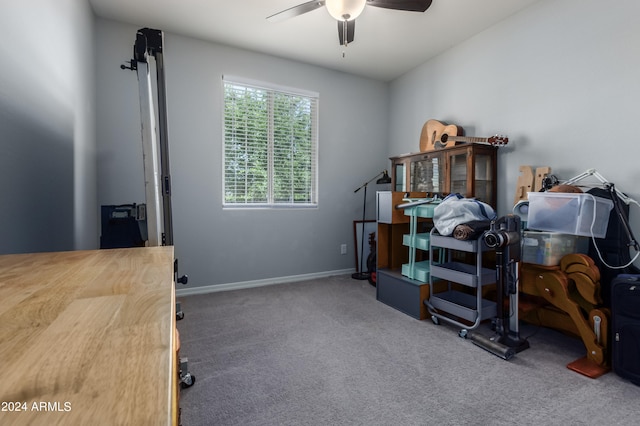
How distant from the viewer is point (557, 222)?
1.89m

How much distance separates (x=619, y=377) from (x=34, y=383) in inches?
101

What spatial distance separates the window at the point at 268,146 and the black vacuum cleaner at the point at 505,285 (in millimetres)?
2278

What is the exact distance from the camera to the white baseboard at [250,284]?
310 centimetres

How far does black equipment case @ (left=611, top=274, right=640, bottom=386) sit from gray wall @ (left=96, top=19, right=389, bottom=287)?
2.68m

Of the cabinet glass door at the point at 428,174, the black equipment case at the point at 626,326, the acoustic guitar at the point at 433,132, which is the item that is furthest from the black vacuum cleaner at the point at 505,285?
the acoustic guitar at the point at 433,132

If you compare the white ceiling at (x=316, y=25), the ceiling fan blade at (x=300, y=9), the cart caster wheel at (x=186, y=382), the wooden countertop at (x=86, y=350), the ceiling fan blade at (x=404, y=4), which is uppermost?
the white ceiling at (x=316, y=25)

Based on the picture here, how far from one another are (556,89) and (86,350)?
3209 mm

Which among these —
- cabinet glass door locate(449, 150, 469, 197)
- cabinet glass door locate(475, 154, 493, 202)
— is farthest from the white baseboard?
cabinet glass door locate(475, 154, 493, 202)

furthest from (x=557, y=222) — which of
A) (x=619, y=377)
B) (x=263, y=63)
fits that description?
(x=263, y=63)

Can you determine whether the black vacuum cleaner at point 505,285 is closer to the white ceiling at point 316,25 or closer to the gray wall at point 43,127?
the white ceiling at point 316,25

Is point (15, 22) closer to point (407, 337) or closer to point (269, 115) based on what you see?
point (269, 115)

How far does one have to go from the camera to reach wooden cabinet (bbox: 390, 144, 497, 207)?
8.80 ft

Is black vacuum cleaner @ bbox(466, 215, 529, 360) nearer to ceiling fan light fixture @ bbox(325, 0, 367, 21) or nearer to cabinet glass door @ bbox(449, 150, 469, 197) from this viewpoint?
cabinet glass door @ bbox(449, 150, 469, 197)

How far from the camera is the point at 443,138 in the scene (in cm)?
304
